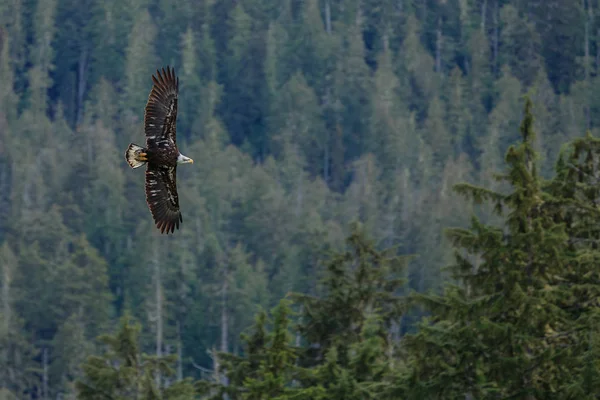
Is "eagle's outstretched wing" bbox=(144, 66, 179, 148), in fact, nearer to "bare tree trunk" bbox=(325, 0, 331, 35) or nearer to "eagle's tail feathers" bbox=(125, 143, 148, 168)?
"eagle's tail feathers" bbox=(125, 143, 148, 168)

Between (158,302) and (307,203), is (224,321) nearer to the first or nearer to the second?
(158,302)

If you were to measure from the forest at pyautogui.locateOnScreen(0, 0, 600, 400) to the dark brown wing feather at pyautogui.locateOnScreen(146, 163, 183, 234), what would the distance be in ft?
14.2

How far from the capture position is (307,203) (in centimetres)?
12019

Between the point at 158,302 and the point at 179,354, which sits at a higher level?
the point at 158,302

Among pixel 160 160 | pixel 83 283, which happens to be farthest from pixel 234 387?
A: pixel 83 283

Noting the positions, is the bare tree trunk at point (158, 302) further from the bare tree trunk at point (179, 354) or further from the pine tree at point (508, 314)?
the pine tree at point (508, 314)

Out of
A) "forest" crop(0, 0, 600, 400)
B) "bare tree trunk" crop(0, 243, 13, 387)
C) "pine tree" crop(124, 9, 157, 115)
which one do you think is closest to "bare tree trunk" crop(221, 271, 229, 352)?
"forest" crop(0, 0, 600, 400)

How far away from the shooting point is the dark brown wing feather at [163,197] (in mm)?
21047

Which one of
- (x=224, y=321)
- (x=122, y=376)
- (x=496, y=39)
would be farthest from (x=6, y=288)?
(x=496, y=39)

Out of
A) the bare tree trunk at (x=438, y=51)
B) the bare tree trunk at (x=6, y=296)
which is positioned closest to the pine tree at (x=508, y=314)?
the bare tree trunk at (x=6, y=296)

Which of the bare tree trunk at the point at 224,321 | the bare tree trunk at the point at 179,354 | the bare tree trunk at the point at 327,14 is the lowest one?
the bare tree trunk at the point at 179,354

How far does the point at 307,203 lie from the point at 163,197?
3895 inches

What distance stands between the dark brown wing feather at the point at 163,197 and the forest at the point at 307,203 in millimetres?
4317

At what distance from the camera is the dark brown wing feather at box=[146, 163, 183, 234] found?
21.0 m
